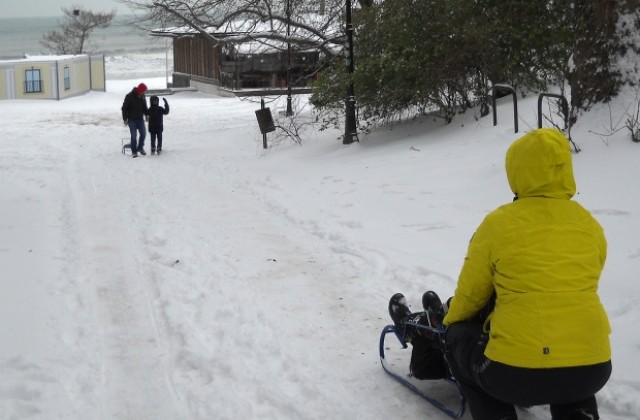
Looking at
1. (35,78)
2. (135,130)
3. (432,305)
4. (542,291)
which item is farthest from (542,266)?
(35,78)

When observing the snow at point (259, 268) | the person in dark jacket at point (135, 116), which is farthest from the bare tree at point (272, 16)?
the snow at point (259, 268)

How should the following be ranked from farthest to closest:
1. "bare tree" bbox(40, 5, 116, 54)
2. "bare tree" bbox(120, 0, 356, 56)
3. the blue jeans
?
"bare tree" bbox(40, 5, 116, 54) < "bare tree" bbox(120, 0, 356, 56) < the blue jeans

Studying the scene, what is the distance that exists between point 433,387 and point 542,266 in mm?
1555

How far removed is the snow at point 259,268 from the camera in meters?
5.05

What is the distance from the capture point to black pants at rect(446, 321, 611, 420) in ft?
12.0

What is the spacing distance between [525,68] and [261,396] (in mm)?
10430

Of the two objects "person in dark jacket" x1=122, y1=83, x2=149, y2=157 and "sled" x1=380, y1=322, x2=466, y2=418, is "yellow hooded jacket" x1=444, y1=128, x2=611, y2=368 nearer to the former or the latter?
"sled" x1=380, y1=322, x2=466, y2=418

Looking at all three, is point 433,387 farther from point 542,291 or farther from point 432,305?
point 542,291

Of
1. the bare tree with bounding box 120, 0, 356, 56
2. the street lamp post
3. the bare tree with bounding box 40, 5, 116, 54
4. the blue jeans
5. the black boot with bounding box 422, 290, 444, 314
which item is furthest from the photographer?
the bare tree with bounding box 40, 5, 116, 54

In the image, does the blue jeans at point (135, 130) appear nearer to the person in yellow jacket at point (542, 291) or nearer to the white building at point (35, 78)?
the person in yellow jacket at point (542, 291)

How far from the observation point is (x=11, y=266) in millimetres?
8133

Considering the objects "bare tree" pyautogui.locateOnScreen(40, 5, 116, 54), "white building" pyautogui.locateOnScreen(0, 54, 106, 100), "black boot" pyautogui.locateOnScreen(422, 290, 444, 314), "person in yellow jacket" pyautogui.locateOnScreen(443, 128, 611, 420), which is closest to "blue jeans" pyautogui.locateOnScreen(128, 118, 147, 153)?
"black boot" pyautogui.locateOnScreen(422, 290, 444, 314)

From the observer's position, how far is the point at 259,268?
7.89 metres

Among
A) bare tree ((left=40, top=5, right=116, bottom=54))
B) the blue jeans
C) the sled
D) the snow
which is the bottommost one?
the sled
